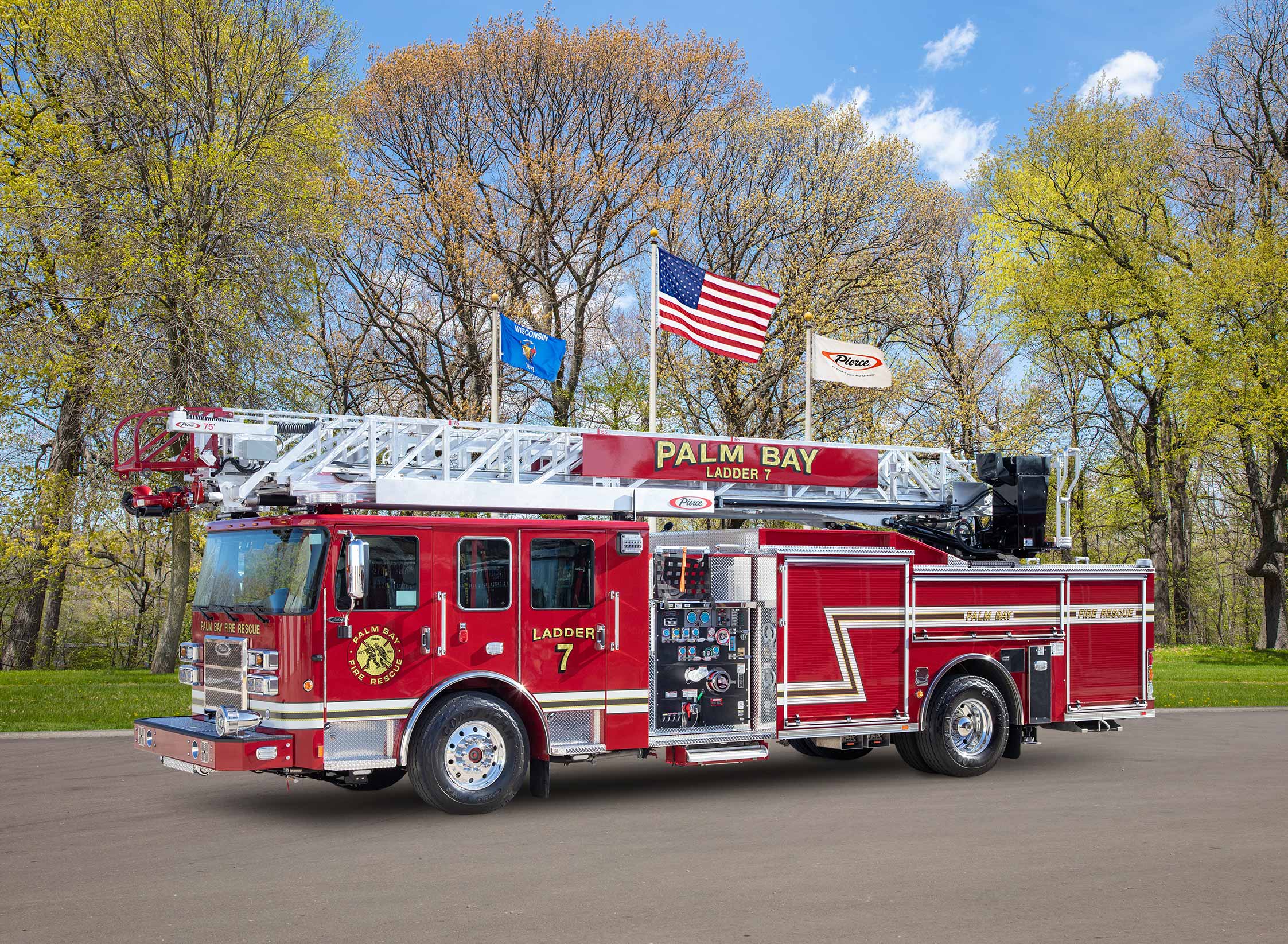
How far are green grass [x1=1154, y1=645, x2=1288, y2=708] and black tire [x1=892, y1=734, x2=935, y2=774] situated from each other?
892 cm

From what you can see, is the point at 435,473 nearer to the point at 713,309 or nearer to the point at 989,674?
the point at 989,674

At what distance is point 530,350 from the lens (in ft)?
66.8

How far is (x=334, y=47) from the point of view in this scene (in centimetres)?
2767

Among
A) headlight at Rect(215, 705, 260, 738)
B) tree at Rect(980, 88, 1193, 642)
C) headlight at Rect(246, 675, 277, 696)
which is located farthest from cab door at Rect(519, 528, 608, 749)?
tree at Rect(980, 88, 1193, 642)

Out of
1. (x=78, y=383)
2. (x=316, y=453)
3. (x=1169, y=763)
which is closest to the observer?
(x=316, y=453)

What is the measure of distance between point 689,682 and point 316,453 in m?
3.80

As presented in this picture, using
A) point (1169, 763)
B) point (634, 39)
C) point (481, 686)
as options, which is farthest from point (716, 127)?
point (481, 686)

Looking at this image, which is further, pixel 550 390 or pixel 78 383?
pixel 550 390

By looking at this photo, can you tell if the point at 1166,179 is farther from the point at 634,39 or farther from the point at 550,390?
the point at 550,390

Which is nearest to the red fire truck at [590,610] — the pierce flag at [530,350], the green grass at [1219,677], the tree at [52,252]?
the pierce flag at [530,350]

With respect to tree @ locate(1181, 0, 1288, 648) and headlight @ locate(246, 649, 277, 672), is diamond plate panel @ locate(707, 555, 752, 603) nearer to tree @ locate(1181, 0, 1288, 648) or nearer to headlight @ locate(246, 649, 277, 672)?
headlight @ locate(246, 649, 277, 672)

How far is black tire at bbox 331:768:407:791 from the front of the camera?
33.7ft

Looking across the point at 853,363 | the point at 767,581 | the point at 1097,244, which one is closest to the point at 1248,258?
the point at 1097,244

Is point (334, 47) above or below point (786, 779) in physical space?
above
